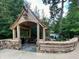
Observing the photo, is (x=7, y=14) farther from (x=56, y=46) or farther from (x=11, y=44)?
(x=56, y=46)

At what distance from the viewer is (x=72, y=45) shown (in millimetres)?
13047

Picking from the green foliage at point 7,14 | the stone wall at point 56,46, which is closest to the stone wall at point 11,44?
the stone wall at point 56,46

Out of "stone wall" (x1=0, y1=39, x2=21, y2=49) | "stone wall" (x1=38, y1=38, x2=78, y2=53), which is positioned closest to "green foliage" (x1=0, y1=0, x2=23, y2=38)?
"stone wall" (x1=0, y1=39, x2=21, y2=49)

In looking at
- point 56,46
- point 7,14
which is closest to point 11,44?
point 56,46

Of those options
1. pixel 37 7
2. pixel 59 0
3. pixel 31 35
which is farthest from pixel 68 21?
pixel 37 7

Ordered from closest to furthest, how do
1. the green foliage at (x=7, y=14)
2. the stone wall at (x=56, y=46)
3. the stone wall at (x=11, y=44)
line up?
the stone wall at (x=56, y=46) < the stone wall at (x=11, y=44) < the green foliage at (x=7, y=14)

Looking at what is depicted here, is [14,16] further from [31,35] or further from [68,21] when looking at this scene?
[68,21]

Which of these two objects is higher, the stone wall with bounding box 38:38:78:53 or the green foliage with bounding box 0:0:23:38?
the green foliage with bounding box 0:0:23:38

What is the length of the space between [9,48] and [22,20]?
9.88 feet

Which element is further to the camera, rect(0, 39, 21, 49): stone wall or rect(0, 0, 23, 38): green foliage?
rect(0, 0, 23, 38): green foliage

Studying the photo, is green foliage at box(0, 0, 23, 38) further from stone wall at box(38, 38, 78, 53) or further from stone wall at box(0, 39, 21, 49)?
stone wall at box(38, 38, 78, 53)

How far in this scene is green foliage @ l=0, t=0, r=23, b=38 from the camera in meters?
18.7

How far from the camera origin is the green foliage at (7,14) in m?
18.7

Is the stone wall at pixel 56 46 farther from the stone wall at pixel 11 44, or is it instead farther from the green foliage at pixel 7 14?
the green foliage at pixel 7 14
